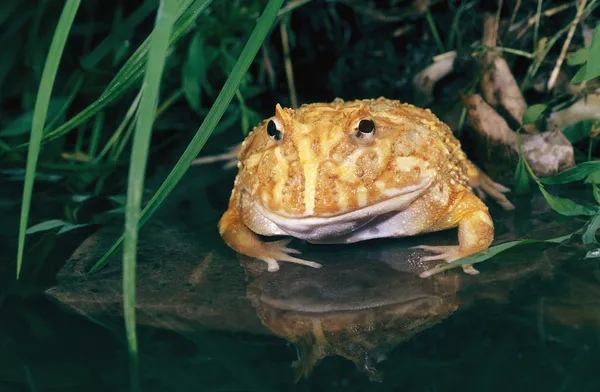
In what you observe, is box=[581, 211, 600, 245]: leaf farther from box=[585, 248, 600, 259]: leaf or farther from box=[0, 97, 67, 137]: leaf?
box=[0, 97, 67, 137]: leaf

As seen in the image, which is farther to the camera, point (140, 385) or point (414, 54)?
point (414, 54)

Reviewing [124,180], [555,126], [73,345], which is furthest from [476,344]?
[124,180]

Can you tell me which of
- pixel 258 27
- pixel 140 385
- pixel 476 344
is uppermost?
pixel 258 27

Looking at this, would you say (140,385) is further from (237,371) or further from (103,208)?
(103,208)

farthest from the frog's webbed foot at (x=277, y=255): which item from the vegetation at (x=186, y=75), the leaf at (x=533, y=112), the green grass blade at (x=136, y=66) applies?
the leaf at (x=533, y=112)

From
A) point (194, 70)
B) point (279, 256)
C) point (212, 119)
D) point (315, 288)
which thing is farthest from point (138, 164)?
point (194, 70)

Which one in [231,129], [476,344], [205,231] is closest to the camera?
[476,344]

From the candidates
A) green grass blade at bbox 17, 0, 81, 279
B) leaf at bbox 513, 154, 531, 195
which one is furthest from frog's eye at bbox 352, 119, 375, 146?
green grass blade at bbox 17, 0, 81, 279
